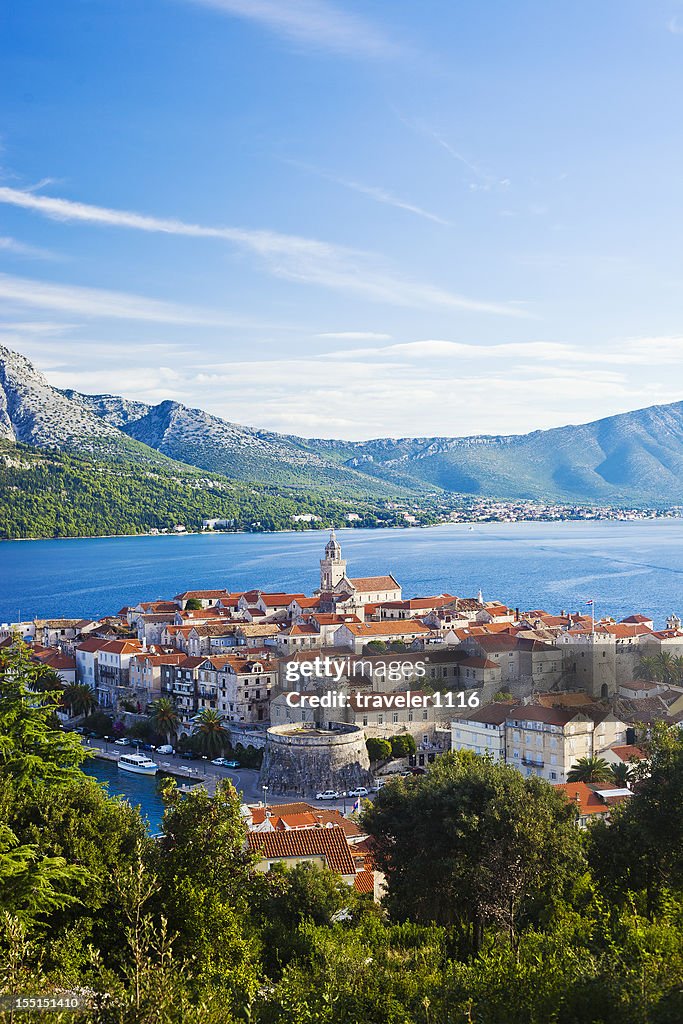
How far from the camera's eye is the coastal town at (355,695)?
32688 mm

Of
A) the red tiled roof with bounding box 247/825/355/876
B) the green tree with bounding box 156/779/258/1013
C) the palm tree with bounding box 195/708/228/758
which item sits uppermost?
the green tree with bounding box 156/779/258/1013

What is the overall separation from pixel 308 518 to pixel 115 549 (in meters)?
54.7

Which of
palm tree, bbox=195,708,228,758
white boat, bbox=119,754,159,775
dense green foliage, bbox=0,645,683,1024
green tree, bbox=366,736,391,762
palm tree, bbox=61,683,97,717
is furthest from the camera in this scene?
palm tree, bbox=61,683,97,717

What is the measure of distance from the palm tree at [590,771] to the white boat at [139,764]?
53.1 feet

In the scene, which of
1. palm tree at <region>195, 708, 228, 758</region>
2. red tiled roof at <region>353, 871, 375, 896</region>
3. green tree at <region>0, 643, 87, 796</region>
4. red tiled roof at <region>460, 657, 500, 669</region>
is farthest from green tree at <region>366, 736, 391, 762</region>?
green tree at <region>0, 643, 87, 796</region>

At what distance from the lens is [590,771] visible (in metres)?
31.2

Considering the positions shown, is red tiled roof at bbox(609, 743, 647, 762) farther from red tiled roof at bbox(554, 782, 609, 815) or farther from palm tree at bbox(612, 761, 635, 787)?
red tiled roof at bbox(554, 782, 609, 815)

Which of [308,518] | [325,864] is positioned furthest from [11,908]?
[308,518]

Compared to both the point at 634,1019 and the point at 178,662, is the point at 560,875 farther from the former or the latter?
the point at 178,662

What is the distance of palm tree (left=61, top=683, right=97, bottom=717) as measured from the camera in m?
48.6

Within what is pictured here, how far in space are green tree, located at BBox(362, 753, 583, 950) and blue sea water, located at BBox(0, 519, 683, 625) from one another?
57155mm

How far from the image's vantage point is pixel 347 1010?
9.84 meters

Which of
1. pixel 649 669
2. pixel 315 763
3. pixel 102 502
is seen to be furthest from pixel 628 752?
pixel 102 502

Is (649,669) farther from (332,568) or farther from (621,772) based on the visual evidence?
(332,568)
